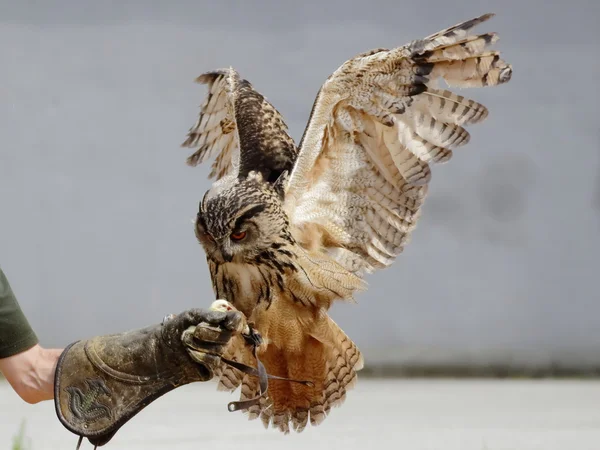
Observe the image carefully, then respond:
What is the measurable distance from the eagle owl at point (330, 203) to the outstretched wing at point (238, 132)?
1 centimetres

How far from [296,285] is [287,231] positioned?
19 cm

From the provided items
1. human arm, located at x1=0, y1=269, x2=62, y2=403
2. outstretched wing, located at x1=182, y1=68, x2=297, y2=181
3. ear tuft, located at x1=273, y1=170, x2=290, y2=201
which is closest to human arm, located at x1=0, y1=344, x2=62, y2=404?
human arm, located at x1=0, y1=269, x2=62, y2=403

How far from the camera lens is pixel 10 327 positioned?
2342 mm

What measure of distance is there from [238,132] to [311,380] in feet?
3.26

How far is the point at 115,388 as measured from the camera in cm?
231

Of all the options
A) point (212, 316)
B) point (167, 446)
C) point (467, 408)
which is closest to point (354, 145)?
point (212, 316)

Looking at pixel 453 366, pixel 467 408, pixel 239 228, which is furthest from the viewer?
pixel 453 366

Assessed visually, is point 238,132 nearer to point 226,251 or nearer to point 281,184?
point 281,184

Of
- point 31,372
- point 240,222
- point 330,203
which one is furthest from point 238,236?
point 31,372

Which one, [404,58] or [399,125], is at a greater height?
[404,58]

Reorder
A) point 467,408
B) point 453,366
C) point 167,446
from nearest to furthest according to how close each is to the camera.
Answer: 1. point 167,446
2. point 467,408
3. point 453,366

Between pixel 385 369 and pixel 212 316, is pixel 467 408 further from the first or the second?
pixel 212 316

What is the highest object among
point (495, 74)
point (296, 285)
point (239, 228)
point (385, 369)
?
point (495, 74)

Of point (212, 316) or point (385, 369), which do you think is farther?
point (385, 369)
